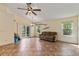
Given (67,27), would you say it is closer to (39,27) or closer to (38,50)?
(39,27)

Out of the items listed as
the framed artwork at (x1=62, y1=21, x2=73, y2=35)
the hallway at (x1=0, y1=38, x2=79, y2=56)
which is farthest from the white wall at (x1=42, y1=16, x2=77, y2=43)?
the hallway at (x1=0, y1=38, x2=79, y2=56)

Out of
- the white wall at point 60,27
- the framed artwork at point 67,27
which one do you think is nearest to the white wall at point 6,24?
the white wall at point 60,27

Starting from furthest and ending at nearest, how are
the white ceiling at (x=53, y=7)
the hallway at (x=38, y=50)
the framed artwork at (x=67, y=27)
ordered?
1. the framed artwork at (x=67, y=27)
2. the white ceiling at (x=53, y=7)
3. the hallway at (x=38, y=50)

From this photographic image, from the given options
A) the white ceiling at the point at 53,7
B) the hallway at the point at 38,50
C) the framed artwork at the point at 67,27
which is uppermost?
the white ceiling at the point at 53,7

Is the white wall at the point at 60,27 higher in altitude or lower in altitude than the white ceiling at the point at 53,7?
lower

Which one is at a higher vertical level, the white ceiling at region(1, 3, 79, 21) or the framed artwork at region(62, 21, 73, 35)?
the white ceiling at region(1, 3, 79, 21)

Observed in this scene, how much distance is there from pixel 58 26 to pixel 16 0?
8482 millimetres

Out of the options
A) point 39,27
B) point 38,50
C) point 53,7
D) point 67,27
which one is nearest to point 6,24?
point 39,27

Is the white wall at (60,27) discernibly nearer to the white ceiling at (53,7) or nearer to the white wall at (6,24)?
the white ceiling at (53,7)

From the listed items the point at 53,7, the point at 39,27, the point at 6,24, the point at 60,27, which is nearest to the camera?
the point at 53,7

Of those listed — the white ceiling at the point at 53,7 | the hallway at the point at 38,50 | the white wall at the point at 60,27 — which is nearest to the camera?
the hallway at the point at 38,50

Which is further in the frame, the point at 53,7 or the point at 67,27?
the point at 67,27

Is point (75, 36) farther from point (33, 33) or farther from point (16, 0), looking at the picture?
point (16, 0)

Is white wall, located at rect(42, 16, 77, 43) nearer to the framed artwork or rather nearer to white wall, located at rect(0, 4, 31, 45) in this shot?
the framed artwork
